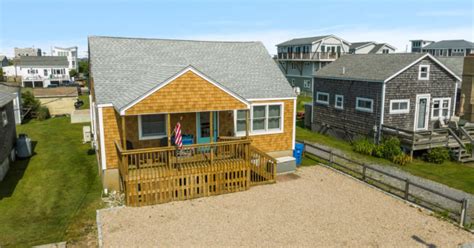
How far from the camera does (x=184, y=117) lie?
619 inches

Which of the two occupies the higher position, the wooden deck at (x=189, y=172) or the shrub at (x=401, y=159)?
the wooden deck at (x=189, y=172)

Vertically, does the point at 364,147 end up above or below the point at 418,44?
below

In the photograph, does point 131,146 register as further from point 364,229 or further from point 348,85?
point 348,85

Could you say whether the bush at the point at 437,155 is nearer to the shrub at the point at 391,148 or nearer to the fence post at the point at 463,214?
the shrub at the point at 391,148

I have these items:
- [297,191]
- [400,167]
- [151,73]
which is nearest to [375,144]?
[400,167]

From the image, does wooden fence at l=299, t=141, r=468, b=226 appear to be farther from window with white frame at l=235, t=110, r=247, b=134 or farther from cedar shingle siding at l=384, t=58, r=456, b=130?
cedar shingle siding at l=384, t=58, r=456, b=130

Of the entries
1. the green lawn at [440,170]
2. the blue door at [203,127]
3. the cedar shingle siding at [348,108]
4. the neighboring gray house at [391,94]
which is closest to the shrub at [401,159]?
the green lawn at [440,170]

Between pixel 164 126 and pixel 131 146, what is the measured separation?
163cm

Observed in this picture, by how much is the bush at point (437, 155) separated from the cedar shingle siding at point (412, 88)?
9.25 ft

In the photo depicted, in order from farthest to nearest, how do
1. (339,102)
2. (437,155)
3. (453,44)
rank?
(453,44) < (339,102) < (437,155)

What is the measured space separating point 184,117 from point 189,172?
3.35 metres

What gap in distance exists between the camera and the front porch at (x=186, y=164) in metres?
12.6

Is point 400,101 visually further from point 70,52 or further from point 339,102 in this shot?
point 70,52

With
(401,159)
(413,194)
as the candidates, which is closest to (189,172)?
(413,194)
